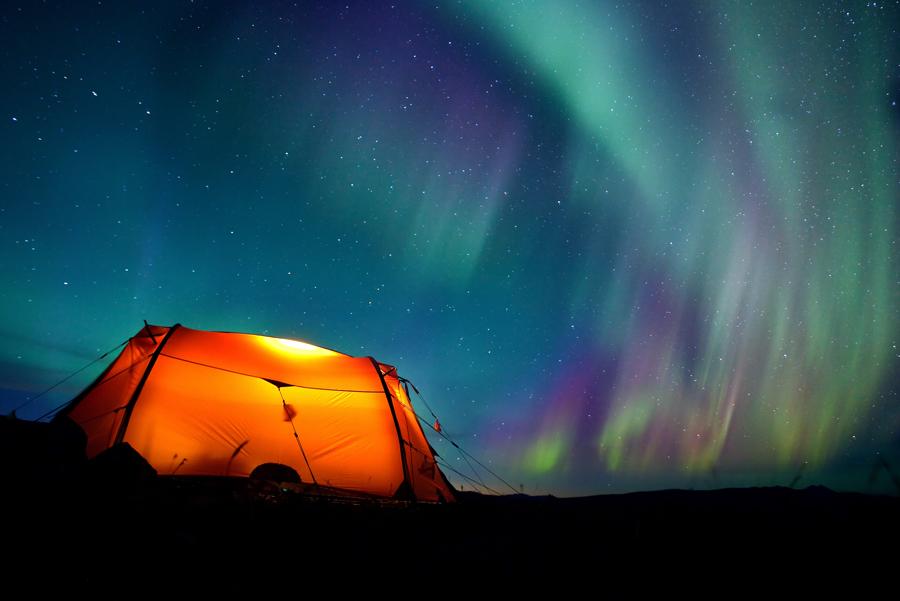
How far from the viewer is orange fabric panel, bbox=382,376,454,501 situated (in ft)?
28.4

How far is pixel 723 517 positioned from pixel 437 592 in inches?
195

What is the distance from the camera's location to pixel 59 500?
3383 mm

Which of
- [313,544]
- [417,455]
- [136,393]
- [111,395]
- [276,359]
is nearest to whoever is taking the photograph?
[313,544]

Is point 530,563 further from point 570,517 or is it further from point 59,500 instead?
point 59,500

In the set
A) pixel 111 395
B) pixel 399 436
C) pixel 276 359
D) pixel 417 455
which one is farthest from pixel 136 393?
pixel 417 455

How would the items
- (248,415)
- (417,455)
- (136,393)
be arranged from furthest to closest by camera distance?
(417,455) < (248,415) < (136,393)

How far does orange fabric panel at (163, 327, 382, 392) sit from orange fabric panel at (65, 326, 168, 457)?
Result: 1.95ft

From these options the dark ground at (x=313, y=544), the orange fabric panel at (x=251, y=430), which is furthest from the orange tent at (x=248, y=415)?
the dark ground at (x=313, y=544)

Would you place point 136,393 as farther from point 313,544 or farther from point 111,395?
point 313,544

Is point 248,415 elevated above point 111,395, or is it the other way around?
point 111,395

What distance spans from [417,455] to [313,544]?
17.1 ft

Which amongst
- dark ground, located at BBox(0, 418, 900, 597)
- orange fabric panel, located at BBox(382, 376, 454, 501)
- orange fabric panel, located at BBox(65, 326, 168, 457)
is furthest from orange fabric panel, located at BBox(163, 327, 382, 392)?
dark ground, located at BBox(0, 418, 900, 597)

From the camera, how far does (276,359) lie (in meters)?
9.07

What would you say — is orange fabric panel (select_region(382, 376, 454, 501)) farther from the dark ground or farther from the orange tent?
the dark ground
